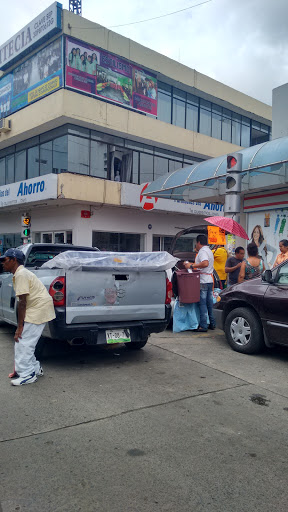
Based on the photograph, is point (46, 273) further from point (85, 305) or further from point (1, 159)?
point (1, 159)

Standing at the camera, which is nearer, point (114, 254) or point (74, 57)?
point (114, 254)

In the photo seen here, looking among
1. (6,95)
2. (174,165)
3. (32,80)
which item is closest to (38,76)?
(32,80)

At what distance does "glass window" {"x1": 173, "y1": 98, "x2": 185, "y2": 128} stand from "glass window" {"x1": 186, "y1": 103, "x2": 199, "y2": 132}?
0.36 meters

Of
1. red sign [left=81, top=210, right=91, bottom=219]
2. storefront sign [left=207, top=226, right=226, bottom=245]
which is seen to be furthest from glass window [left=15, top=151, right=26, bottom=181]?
storefront sign [left=207, top=226, right=226, bottom=245]

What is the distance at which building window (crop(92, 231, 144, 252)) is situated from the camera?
18.1m

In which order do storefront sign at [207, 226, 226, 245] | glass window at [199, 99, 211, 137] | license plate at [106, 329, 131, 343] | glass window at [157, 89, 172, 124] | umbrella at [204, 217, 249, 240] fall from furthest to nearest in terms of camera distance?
glass window at [199, 99, 211, 137]
glass window at [157, 89, 172, 124]
storefront sign at [207, 226, 226, 245]
umbrella at [204, 217, 249, 240]
license plate at [106, 329, 131, 343]

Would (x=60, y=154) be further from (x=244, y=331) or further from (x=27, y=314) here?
(x=27, y=314)

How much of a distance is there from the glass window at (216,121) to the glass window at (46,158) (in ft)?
31.7

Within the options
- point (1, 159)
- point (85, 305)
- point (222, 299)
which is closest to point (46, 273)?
point (85, 305)

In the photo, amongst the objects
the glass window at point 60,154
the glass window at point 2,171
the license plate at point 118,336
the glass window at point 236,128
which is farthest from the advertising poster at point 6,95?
the license plate at point 118,336

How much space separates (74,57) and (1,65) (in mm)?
5482

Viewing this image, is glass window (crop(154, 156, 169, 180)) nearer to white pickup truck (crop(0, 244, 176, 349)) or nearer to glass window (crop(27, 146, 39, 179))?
glass window (crop(27, 146, 39, 179))

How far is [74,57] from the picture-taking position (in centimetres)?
1617

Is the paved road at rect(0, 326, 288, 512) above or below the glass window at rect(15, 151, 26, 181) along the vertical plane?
below
